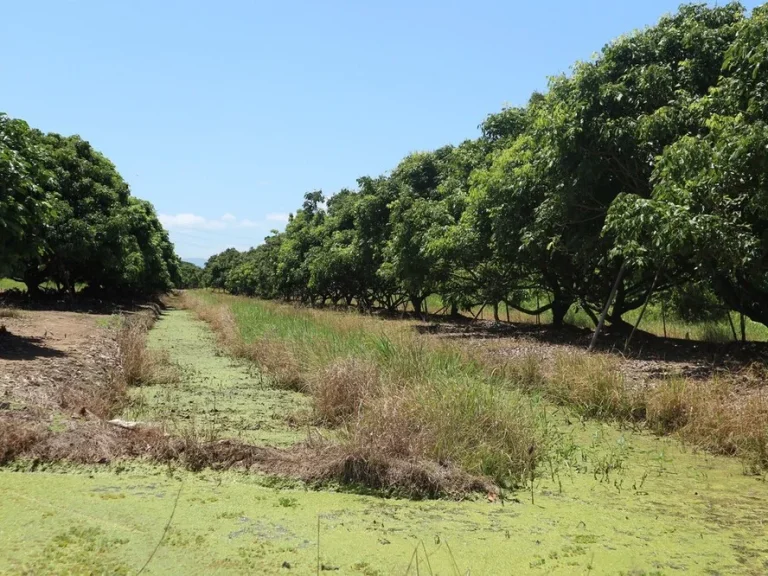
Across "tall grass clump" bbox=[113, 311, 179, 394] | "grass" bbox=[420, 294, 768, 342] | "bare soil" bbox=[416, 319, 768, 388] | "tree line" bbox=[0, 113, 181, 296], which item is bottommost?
"tall grass clump" bbox=[113, 311, 179, 394]

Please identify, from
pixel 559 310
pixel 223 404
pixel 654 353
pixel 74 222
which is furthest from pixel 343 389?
pixel 74 222

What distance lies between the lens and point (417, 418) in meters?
5.45

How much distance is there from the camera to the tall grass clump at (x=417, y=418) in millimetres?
A: 4844

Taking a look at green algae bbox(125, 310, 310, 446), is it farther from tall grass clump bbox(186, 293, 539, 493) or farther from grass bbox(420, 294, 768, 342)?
grass bbox(420, 294, 768, 342)

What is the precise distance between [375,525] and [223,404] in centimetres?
417

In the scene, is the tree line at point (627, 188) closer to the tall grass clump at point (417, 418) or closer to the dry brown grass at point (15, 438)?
the tall grass clump at point (417, 418)

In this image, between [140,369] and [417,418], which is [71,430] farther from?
[140,369]

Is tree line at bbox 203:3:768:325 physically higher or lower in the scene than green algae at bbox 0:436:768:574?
higher

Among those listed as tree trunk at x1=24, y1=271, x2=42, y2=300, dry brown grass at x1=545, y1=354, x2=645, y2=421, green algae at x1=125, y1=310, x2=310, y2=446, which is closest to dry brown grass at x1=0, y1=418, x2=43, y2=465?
green algae at x1=125, y1=310, x2=310, y2=446

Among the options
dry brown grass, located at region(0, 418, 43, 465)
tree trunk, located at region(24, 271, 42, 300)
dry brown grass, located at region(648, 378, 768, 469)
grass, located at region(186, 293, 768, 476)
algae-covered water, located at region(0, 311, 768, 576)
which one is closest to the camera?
algae-covered water, located at region(0, 311, 768, 576)

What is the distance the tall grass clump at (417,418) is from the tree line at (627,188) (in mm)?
3952

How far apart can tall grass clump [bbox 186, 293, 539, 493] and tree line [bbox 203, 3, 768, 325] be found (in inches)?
156

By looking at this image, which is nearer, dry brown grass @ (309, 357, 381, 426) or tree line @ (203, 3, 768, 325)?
dry brown grass @ (309, 357, 381, 426)

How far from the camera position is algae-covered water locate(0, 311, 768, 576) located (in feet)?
10.9
